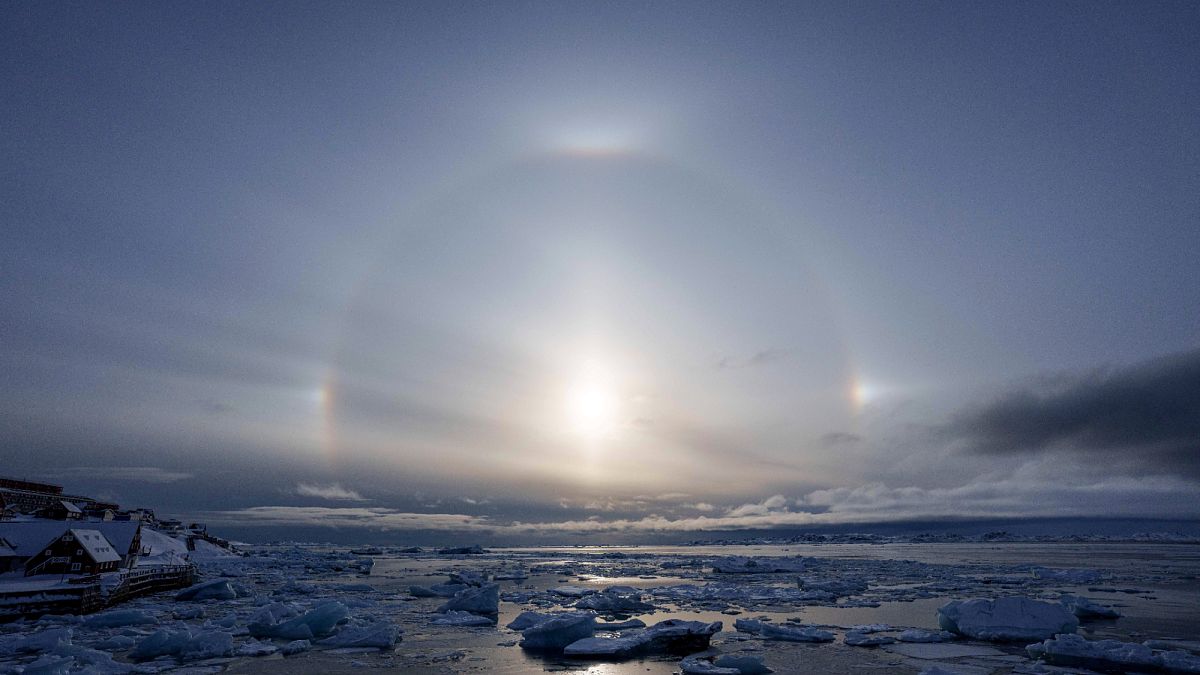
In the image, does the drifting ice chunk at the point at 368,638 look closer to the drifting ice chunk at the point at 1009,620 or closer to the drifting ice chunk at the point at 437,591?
the drifting ice chunk at the point at 437,591

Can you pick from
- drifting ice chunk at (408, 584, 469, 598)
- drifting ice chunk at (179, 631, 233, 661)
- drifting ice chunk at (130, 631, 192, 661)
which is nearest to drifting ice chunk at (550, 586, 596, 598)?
drifting ice chunk at (408, 584, 469, 598)

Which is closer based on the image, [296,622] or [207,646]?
[207,646]

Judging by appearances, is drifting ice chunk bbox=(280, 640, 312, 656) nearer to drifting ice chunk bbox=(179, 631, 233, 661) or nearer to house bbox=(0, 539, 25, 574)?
drifting ice chunk bbox=(179, 631, 233, 661)

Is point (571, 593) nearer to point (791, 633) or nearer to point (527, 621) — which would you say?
point (527, 621)

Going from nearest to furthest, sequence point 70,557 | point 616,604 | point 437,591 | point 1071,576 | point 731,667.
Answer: point 731,667 → point 616,604 → point 70,557 → point 437,591 → point 1071,576

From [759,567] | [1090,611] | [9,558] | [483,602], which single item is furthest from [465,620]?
[759,567]

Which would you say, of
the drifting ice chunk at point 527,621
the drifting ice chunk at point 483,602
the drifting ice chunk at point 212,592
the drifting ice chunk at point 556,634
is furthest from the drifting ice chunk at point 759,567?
the drifting ice chunk at point 556,634
